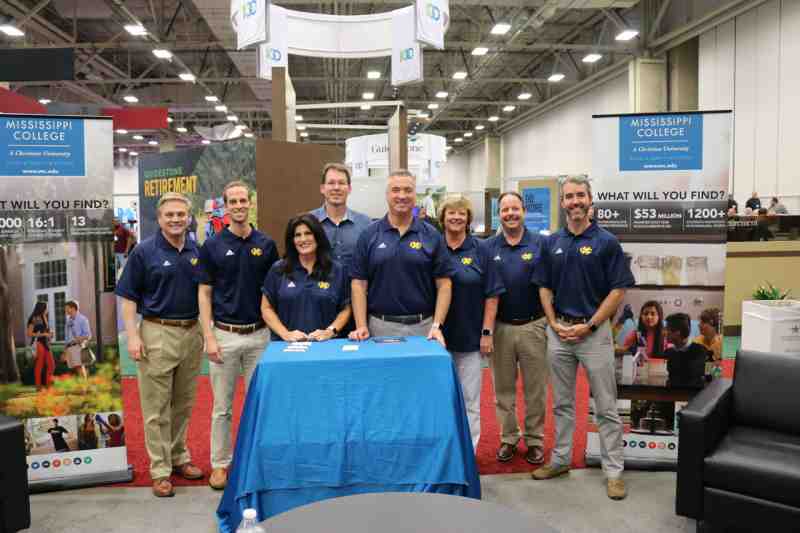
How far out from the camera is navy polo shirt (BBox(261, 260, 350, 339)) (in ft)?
9.70

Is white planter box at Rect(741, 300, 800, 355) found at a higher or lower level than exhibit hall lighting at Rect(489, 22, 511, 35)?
lower

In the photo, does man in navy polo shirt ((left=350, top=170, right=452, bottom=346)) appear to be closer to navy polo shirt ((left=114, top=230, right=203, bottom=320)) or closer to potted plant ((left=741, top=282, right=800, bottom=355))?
navy polo shirt ((left=114, top=230, right=203, bottom=320))

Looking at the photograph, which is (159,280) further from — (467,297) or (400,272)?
(467,297)

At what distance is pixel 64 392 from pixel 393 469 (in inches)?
81.3

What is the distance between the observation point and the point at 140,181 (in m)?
5.14

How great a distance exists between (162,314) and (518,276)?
1.91 metres

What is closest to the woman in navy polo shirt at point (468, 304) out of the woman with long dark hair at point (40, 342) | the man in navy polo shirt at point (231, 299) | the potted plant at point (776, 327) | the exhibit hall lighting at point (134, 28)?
the man in navy polo shirt at point (231, 299)

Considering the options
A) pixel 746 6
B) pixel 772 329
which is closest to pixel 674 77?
pixel 746 6

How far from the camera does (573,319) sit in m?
3.20

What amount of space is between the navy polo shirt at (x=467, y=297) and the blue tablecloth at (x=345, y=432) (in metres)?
0.79

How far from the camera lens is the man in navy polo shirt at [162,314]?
3.15 meters

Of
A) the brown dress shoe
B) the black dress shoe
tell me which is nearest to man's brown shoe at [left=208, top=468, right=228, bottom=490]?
the black dress shoe

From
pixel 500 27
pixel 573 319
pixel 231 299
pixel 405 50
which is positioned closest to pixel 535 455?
pixel 573 319

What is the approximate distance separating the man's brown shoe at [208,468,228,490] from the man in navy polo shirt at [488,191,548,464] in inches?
61.6
